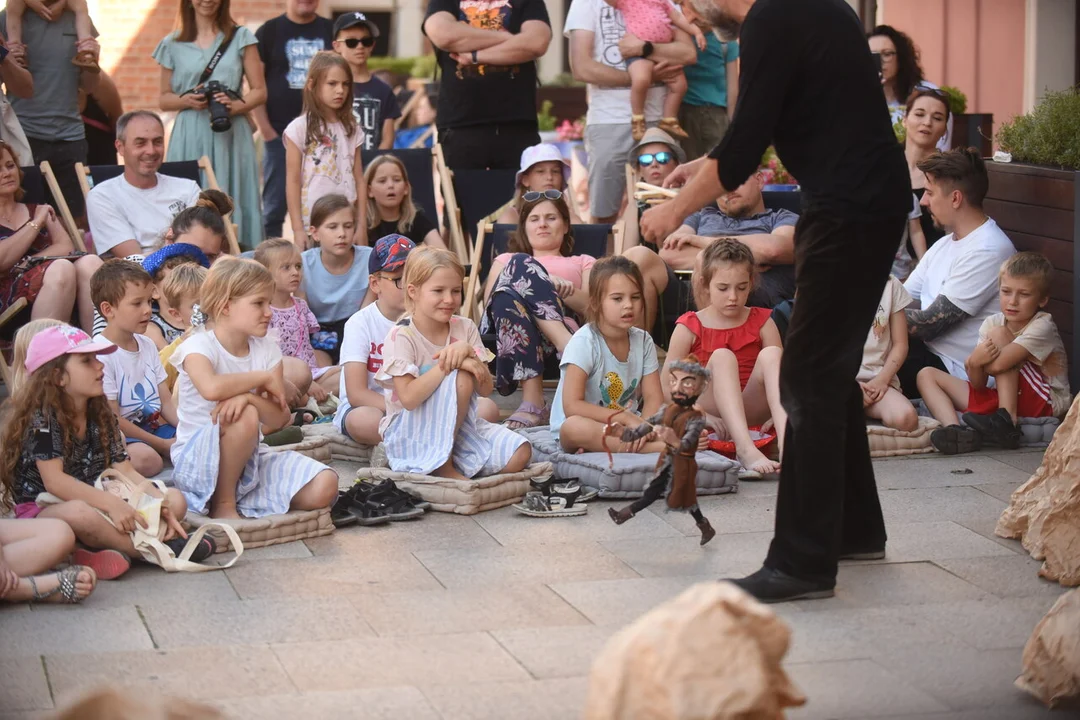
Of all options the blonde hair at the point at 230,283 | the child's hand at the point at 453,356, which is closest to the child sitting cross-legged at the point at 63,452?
the blonde hair at the point at 230,283

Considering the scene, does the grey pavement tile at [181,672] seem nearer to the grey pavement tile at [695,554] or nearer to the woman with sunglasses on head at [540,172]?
the grey pavement tile at [695,554]

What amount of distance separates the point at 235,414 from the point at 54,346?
0.67m

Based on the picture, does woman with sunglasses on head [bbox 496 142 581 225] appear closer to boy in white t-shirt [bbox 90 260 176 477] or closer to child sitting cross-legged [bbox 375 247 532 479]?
child sitting cross-legged [bbox 375 247 532 479]

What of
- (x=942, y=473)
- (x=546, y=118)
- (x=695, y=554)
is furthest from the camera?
(x=546, y=118)

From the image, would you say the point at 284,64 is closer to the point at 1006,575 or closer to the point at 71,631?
the point at 71,631

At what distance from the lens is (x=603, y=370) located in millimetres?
6246

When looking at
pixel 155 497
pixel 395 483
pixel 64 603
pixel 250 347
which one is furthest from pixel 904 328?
pixel 64 603

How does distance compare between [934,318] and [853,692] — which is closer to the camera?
[853,692]

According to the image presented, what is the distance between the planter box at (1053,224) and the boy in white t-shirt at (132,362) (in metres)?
4.20

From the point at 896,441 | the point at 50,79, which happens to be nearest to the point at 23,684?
the point at 896,441

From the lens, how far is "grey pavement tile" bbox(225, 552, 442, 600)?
14.9ft

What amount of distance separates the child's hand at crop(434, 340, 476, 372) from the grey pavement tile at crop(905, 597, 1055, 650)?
2.00 metres

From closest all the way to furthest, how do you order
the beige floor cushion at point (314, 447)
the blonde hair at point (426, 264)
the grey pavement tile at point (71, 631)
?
the grey pavement tile at point (71, 631) → the blonde hair at point (426, 264) → the beige floor cushion at point (314, 447)

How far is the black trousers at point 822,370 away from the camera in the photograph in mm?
4234
